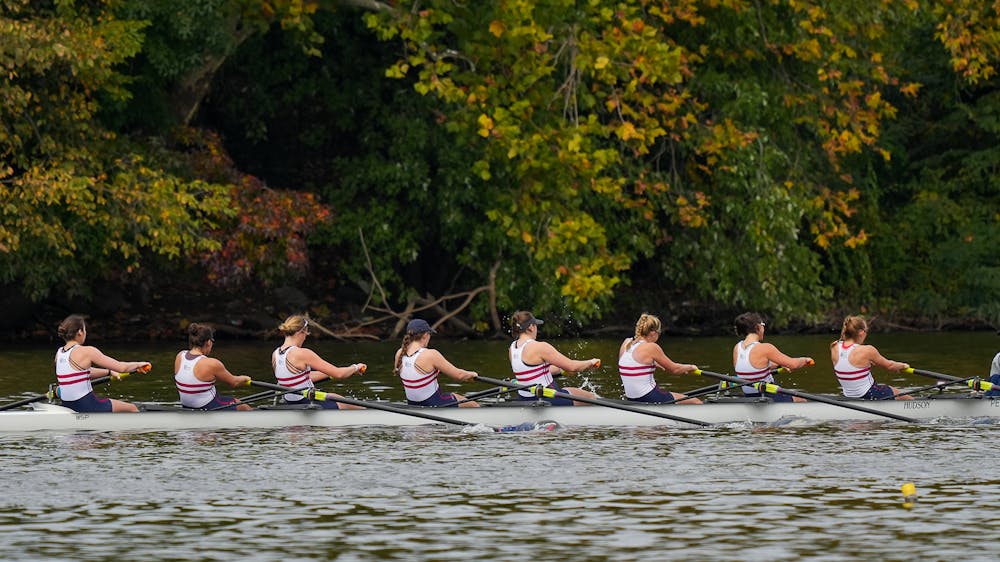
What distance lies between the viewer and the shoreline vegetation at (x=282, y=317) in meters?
39.5

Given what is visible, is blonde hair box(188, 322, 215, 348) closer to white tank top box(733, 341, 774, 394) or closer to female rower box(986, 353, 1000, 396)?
white tank top box(733, 341, 774, 394)

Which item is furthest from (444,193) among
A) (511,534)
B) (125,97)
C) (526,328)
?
(511,534)

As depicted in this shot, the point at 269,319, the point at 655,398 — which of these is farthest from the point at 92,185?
the point at 655,398

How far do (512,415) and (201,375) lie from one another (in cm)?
363

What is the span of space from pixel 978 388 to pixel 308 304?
68.0 feet

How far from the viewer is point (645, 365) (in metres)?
23.4

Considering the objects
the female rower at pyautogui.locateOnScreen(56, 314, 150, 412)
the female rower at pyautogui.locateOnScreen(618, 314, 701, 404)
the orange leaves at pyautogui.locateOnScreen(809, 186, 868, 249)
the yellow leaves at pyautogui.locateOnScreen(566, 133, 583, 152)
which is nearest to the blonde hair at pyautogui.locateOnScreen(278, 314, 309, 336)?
the female rower at pyautogui.locateOnScreen(56, 314, 150, 412)

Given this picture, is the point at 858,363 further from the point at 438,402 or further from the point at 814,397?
the point at 438,402

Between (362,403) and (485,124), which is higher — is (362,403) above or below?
below

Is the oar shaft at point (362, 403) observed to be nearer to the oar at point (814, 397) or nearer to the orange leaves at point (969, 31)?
the oar at point (814, 397)

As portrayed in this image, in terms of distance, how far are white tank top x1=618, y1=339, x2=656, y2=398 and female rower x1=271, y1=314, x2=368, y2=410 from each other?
10.3 ft

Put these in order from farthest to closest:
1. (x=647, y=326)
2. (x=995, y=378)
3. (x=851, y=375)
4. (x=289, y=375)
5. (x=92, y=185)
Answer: (x=92, y=185), (x=995, y=378), (x=851, y=375), (x=647, y=326), (x=289, y=375)

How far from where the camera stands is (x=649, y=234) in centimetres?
3903

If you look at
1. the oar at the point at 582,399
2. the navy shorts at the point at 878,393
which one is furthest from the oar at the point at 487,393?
the navy shorts at the point at 878,393
